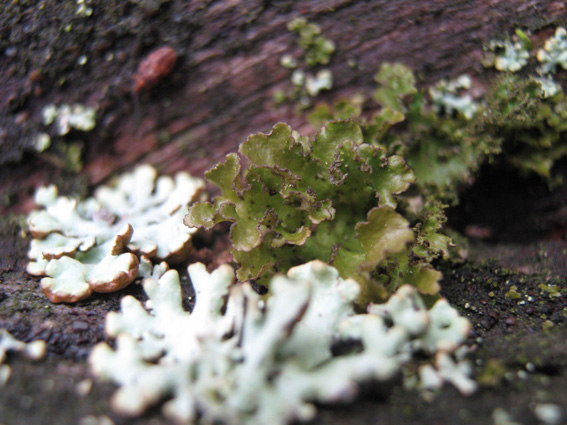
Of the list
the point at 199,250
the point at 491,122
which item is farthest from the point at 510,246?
the point at 199,250

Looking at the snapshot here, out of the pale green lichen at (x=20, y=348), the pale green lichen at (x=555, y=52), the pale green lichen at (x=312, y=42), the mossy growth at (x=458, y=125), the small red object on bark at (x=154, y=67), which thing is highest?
the small red object on bark at (x=154, y=67)

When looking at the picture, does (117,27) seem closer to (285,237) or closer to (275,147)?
(275,147)

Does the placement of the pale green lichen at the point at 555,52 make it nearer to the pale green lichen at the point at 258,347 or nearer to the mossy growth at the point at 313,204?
the mossy growth at the point at 313,204

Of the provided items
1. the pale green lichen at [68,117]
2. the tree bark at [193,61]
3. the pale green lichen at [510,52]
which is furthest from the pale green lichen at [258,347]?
the pale green lichen at [510,52]

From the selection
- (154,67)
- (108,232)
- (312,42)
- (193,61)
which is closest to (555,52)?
(312,42)

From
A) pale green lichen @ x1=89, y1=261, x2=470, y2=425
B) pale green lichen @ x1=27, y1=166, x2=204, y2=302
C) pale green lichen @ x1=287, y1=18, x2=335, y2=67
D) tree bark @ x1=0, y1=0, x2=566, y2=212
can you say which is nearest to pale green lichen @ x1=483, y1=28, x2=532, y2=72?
tree bark @ x1=0, y1=0, x2=566, y2=212

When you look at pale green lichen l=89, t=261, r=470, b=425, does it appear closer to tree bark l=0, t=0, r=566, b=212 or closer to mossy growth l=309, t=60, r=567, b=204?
mossy growth l=309, t=60, r=567, b=204
